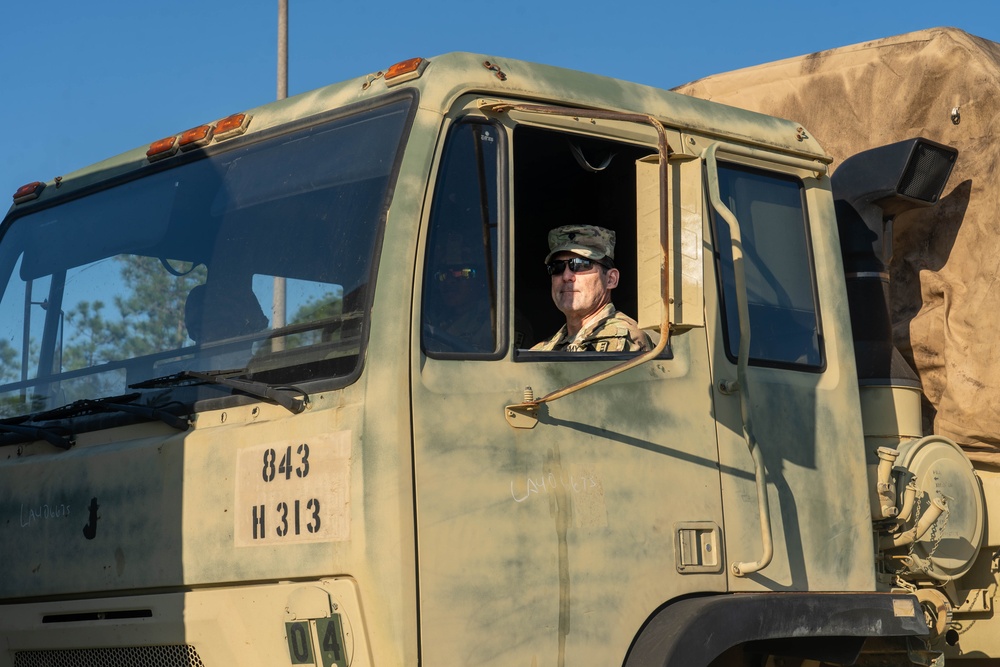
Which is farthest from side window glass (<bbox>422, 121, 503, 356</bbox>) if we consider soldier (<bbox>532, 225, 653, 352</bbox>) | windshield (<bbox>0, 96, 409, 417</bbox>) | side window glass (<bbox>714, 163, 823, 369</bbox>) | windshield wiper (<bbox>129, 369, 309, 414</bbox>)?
side window glass (<bbox>714, 163, 823, 369</bbox>)

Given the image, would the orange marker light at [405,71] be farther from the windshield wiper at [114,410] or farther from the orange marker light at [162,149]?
the windshield wiper at [114,410]

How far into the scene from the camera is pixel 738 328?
4664 millimetres

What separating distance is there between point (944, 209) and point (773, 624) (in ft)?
7.38

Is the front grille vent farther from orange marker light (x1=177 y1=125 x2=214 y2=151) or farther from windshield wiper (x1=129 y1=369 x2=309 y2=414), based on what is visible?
orange marker light (x1=177 y1=125 x2=214 y2=151)

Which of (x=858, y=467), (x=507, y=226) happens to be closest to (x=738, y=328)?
(x=858, y=467)

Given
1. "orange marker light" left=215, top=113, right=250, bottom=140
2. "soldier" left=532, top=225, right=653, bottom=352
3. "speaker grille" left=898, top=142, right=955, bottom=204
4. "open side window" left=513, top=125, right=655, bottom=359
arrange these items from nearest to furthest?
"orange marker light" left=215, top=113, right=250, bottom=140 → "soldier" left=532, top=225, right=653, bottom=352 → "open side window" left=513, top=125, right=655, bottom=359 → "speaker grille" left=898, top=142, right=955, bottom=204

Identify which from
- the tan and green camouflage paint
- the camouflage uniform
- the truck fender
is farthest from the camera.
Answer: the camouflage uniform

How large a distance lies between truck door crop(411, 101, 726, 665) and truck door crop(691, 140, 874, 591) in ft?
0.44

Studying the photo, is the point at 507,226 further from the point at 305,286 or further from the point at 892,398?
the point at 892,398

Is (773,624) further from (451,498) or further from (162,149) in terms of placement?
(162,149)

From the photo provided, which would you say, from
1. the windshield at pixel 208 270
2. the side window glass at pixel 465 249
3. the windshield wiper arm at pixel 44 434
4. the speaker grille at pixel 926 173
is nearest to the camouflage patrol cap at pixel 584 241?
the side window glass at pixel 465 249

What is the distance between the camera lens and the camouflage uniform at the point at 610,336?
449 cm

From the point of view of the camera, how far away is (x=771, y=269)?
4.88 m

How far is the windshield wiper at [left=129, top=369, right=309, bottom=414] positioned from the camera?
390 cm
